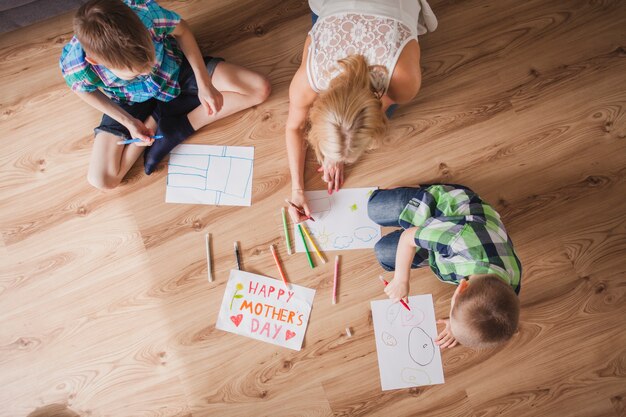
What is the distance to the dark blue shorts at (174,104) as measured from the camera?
1.21m

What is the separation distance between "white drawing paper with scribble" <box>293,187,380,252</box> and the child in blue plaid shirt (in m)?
0.36

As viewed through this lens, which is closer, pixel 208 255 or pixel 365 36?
pixel 365 36

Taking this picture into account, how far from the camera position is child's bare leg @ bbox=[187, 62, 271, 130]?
4.06ft

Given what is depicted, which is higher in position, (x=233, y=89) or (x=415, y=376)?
(x=233, y=89)

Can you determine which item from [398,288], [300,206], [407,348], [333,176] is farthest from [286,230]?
[407,348]

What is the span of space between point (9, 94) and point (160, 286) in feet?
2.40

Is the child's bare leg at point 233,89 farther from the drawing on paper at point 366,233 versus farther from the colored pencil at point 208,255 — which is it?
the drawing on paper at point 366,233

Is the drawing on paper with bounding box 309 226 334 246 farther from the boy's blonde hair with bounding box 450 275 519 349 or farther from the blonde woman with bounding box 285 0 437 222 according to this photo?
the boy's blonde hair with bounding box 450 275 519 349

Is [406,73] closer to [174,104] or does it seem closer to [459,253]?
[459,253]

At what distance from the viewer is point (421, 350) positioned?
3.87 feet

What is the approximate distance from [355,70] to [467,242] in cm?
42

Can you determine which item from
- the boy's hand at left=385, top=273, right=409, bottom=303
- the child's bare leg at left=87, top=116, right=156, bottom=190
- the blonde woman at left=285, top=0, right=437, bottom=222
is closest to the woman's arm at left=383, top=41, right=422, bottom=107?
the blonde woman at left=285, top=0, right=437, bottom=222

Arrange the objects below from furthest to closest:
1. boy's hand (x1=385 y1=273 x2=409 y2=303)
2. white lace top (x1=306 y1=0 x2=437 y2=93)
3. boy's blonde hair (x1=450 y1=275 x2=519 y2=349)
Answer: boy's hand (x1=385 y1=273 x2=409 y2=303), white lace top (x1=306 y1=0 x2=437 y2=93), boy's blonde hair (x1=450 y1=275 x2=519 y2=349)

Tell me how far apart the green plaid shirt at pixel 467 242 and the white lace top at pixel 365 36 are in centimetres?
32
